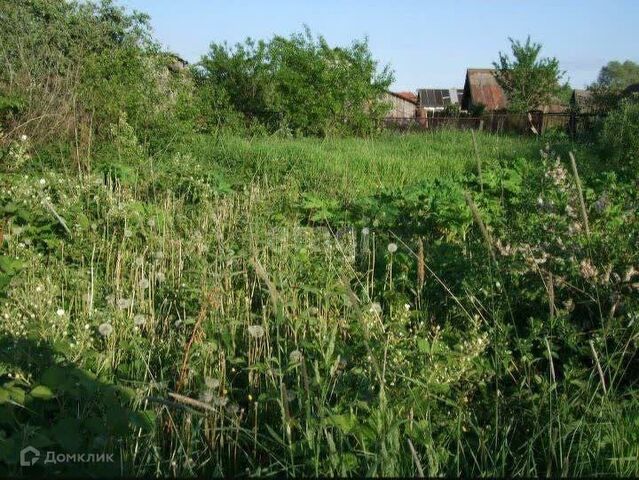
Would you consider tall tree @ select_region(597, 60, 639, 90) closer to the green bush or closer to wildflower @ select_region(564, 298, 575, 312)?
the green bush

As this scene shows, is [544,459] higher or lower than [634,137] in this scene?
lower

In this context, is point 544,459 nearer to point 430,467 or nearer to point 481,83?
point 430,467

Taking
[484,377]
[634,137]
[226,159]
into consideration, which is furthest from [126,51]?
[484,377]

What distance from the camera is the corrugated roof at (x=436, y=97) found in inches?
2697

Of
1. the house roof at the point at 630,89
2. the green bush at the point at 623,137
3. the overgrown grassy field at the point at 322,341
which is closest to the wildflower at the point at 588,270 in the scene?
the overgrown grassy field at the point at 322,341

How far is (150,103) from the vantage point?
433 inches

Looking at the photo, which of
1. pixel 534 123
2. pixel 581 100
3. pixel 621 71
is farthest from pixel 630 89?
pixel 621 71

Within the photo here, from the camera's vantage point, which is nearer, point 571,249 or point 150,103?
point 571,249

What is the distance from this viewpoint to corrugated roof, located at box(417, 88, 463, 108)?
2697 inches

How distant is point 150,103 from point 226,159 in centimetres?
154

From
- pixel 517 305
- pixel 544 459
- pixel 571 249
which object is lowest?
pixel 544 459

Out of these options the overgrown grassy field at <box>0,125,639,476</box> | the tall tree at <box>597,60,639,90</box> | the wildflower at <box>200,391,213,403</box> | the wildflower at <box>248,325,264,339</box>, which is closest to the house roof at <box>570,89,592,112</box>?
the overgrown grassy field at <box>0,125,639,476</box>

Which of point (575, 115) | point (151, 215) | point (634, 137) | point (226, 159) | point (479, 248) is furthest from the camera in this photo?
point (575, 115)

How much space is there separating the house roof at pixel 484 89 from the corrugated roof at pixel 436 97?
56.4ft
